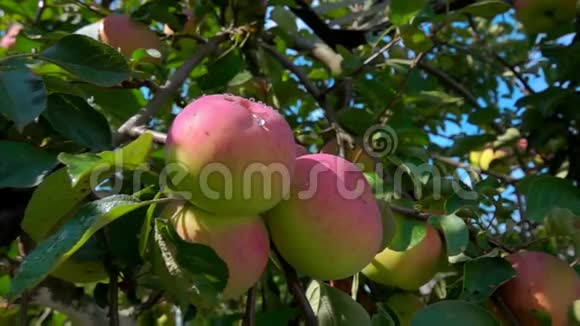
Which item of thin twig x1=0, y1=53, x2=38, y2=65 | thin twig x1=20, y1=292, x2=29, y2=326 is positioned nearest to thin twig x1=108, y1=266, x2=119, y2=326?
thin twig x1=20, y1=292, x2=29, y2=326

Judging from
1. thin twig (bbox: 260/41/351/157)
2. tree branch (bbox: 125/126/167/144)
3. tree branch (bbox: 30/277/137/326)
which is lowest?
tree branch (bbox: 30/277/137/326)

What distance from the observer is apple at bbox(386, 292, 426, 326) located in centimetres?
90

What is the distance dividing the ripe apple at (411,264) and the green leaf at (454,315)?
0.14 m

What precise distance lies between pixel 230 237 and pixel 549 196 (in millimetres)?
424

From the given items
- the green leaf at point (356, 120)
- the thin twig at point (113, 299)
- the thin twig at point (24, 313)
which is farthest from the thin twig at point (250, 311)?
the green leaf at point (356, 120)

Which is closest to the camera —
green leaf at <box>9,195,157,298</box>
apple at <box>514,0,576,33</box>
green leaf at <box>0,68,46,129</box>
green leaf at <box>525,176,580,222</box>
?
green leaf at <box>9,195,157,298</box>

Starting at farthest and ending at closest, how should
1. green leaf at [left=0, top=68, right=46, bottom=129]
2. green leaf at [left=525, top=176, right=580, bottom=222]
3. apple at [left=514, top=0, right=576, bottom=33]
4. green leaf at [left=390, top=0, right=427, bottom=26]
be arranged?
apple at [left=514, top=0, right=576, bottom=33], green leaf at [left=390, top=0, right=427, bottom=26], green leaf at [left=525, top=176, right=580, bottom=222], green leaf at [left=0, top=68, right=46, bottom=129]

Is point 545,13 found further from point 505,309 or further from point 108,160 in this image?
point 108,160

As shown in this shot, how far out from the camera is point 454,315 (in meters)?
0.64

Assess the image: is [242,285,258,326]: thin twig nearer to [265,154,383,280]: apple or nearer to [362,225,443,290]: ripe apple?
[265,154,383,280]: apple

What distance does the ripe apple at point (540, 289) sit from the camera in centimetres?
71

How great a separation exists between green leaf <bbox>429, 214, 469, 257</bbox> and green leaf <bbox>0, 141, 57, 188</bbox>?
38 centimetres

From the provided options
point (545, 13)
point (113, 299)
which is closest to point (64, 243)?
point (113, 299)

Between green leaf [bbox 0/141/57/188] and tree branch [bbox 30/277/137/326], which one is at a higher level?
green leaf [bbox 0/141/57/188]
